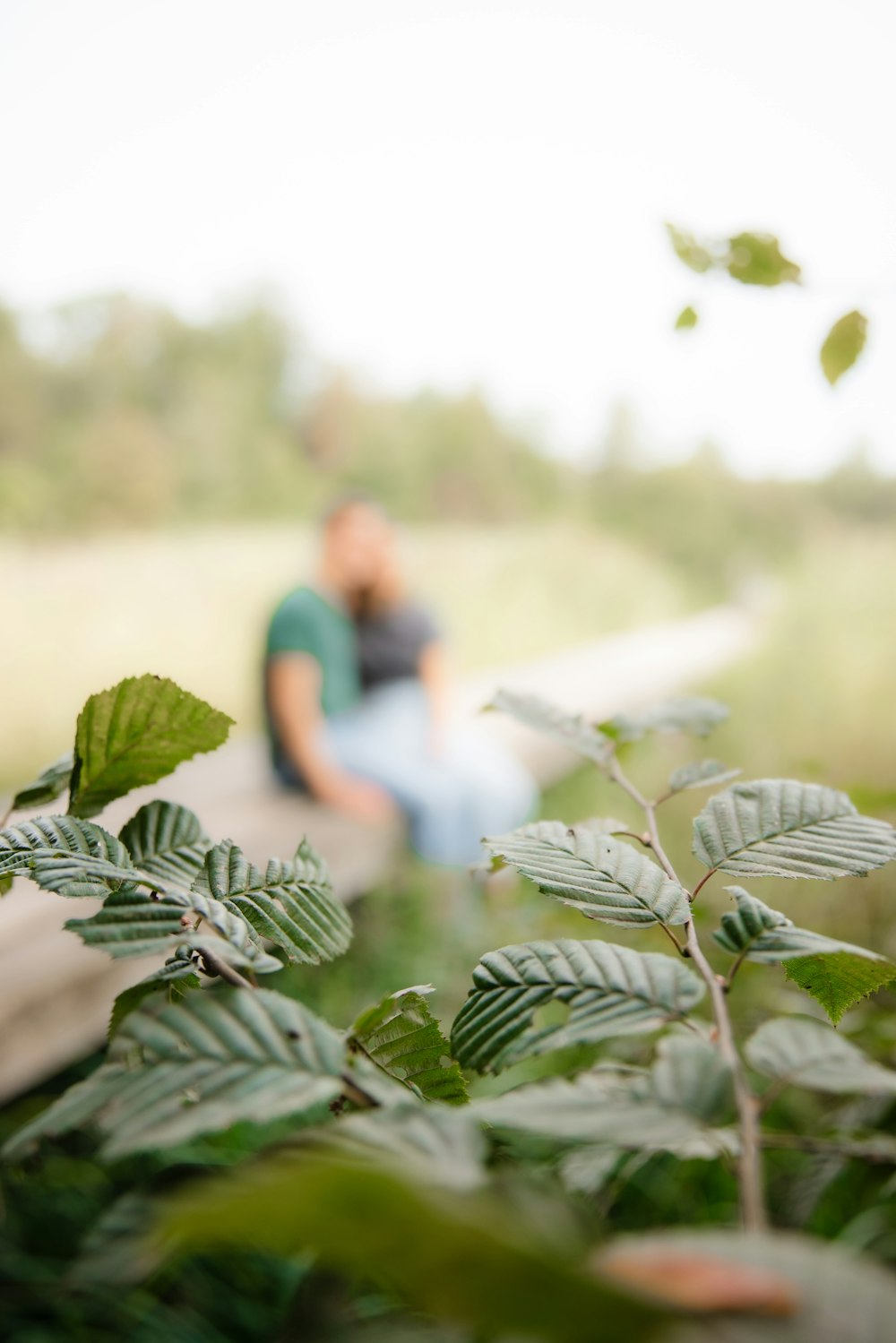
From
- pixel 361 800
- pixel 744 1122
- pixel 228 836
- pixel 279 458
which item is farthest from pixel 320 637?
pixel 279 458

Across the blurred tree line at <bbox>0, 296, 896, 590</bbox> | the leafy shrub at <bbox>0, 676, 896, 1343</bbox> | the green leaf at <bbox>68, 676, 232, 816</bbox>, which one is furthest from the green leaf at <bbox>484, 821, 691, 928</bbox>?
the blurred tree line at <bbox>0, 296, 896, 590</bbox>

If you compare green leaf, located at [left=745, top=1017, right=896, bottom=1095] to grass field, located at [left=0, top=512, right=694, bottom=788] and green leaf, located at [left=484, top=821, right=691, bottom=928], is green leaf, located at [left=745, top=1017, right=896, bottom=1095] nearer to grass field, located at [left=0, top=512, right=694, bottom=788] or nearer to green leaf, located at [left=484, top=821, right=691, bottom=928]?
green leaf, located at [left=484, top=821, right=691, bottom=928]

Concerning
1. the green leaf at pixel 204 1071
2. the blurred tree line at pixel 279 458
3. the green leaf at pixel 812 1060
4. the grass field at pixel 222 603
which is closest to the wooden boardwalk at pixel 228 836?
the green leaf at pixel 204 1071

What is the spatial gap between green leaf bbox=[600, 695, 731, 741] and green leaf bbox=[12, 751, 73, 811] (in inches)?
8.7

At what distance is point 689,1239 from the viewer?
13cm

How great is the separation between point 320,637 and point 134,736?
1.92 meters

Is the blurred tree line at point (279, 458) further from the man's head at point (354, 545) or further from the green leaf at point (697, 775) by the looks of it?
the green leaf at point (697, 775)

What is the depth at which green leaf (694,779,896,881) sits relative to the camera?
0.26 meters

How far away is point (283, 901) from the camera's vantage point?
10.6 inches

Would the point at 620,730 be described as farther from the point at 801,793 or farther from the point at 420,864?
the point at 420,864

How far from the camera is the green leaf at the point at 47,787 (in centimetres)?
30

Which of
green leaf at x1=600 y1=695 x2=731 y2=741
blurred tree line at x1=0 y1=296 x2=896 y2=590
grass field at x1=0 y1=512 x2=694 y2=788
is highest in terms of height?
blurred tree line at x1=0 y1=296 x2=896 y2=590

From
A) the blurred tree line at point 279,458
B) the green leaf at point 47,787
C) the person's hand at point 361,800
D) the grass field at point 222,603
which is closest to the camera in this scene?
the green leaf at point 47,787

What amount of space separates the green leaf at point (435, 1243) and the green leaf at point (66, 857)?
0.14 m
